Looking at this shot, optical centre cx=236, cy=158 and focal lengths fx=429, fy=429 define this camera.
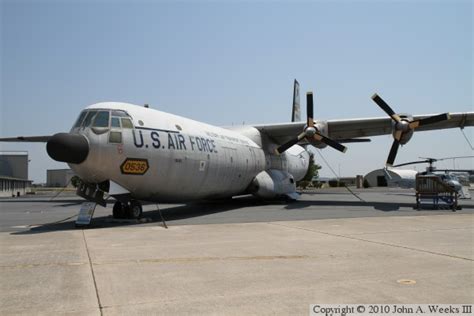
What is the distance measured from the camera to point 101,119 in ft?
47.9

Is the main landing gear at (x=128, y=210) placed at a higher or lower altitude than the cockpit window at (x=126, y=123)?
lower

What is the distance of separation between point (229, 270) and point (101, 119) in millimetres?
9439

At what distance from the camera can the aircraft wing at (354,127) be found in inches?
914

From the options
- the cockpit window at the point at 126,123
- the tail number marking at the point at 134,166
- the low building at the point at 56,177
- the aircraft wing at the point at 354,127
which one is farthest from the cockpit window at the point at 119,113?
the low building at the point at 56,177

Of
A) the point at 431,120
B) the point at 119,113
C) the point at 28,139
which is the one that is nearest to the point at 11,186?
the point at 28,139

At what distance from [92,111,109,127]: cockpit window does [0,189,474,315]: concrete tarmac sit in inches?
158

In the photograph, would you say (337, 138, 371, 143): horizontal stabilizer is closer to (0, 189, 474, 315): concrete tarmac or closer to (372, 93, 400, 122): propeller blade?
(372, 93, 400, 122): propeller blade

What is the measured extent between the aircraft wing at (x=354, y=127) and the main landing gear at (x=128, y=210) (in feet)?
40.5

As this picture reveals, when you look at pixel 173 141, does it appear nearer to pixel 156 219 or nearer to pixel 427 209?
pixel 156 219

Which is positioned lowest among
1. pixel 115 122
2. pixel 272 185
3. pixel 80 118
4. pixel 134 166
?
pixel 272 185

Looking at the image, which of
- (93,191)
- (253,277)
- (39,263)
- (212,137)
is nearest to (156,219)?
(93,191)

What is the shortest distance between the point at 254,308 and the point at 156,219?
11813mm

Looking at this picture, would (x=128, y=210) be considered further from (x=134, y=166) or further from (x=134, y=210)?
(x=134, y=166)

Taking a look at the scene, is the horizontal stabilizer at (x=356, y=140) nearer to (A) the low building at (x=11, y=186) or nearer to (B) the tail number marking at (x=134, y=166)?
(B) the tail number marking at (x=134, y=166)
